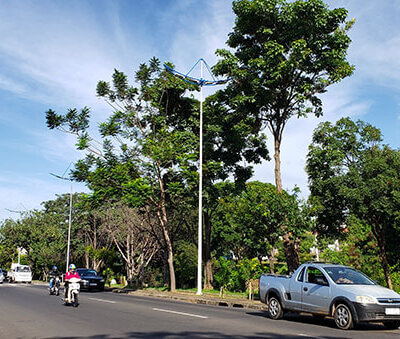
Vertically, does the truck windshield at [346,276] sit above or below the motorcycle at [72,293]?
above

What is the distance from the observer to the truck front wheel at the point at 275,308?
12727 millimetres

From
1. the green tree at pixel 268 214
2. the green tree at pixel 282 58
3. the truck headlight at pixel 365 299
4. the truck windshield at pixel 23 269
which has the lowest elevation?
the truck windshield at pixel 23 269

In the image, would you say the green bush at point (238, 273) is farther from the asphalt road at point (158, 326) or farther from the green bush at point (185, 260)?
the green bush at point (185, 260)

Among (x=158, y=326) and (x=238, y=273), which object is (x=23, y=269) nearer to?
(x=238, y=273)

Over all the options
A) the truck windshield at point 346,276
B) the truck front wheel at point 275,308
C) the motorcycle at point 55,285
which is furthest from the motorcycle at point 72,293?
the truck windshield at point 346,276

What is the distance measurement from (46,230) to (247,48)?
146 ft

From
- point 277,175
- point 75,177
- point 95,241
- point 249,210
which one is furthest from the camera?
point 95,241

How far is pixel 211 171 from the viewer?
85.4ft

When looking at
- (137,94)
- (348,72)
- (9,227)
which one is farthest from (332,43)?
(9,227)

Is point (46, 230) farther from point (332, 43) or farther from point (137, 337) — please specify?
point (137, 337)

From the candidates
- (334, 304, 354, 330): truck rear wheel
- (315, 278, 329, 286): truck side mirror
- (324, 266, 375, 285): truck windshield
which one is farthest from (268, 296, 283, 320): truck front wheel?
(334, 304, 354, 330): truck rear wheel

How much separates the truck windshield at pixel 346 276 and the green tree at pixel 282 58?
8101mm

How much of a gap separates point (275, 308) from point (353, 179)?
419 inches

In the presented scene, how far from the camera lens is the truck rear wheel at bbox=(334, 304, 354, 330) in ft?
34.2
